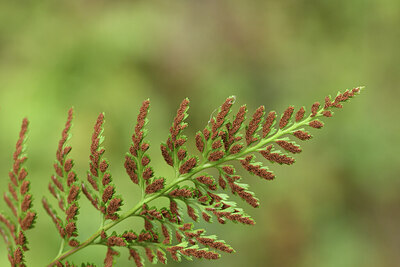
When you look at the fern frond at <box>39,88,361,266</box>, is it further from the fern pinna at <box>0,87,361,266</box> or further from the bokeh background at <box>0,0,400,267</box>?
the bokeh background at <box>0,0,400,267</box>

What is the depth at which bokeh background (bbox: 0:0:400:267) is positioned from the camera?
3746mm

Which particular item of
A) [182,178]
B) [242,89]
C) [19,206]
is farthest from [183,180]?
[242,89]

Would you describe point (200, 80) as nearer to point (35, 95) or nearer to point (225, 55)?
point (225, 55)

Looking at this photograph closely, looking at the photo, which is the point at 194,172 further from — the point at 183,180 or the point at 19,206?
the point at 19,206

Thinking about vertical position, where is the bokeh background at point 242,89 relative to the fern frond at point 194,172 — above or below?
above

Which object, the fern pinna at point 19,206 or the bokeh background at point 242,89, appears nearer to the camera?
the fern pinna at point 19,206

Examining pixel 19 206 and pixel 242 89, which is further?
pixel 242 89

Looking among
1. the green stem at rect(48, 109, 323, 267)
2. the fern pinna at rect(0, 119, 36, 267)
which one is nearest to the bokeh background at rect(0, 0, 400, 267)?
the fern pinna at rect(0, 119, 36, 267)

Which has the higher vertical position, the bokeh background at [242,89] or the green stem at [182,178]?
the bokeh background at [242,89]

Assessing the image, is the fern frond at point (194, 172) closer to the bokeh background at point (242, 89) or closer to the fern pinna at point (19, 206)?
the fern pinna at point (19, 206)

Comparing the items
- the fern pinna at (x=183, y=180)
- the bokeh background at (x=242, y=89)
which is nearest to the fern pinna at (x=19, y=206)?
the fern pinna at (x=183, y=180)

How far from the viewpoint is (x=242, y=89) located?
443 cm

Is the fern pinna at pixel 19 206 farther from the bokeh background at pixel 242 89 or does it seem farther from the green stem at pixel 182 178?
the bokeh background at pixel 242 89

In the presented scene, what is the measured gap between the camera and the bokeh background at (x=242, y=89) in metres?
3.75
